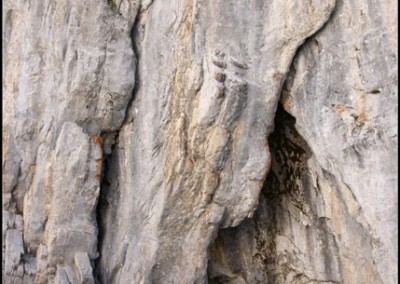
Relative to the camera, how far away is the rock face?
9.88 metres

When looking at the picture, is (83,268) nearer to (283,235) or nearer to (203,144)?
(203,144)

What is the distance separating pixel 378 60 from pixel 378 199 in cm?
250

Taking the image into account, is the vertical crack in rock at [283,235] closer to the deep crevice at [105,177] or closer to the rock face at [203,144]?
the rock face at [203,144]

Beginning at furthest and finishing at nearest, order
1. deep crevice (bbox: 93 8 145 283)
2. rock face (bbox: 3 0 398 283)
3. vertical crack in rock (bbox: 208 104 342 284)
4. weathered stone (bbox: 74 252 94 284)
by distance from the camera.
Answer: deep crevice (bbox: 93 8 145 283) < vertical crack in rock (bbox: 208 104 342 284) < weathered stone (bbox: 74 252 94 284) < rock face (bbox: 3 0 398 283)

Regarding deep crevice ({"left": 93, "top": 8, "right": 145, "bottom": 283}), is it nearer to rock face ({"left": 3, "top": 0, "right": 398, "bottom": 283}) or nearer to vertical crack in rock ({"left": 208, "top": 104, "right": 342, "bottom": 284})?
rock face ({"left": 3, "top": 0, "right": 398, "bottom": 283})

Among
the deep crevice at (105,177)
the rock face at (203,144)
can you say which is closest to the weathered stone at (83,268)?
the rock face at (203,144)

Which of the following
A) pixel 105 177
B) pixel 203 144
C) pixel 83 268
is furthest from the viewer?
pixel 105 177

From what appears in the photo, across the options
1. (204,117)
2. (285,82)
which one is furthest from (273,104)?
(204,117)

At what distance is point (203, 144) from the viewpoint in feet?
35.8

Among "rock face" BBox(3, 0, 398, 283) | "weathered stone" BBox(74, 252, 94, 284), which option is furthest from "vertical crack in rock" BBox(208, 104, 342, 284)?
"weathered stone" BBox(74, 252, 94, 284)

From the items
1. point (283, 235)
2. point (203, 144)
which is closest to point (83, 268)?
point (203, 144)

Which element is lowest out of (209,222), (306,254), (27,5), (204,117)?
(306,254)

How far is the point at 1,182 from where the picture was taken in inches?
527

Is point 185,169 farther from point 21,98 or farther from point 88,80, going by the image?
point 21,98
